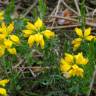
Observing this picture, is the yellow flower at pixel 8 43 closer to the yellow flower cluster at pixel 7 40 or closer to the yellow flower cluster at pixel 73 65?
the yellow flower cluster at pixel 7 40

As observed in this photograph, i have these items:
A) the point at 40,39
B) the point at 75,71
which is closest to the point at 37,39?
the point at 40,39

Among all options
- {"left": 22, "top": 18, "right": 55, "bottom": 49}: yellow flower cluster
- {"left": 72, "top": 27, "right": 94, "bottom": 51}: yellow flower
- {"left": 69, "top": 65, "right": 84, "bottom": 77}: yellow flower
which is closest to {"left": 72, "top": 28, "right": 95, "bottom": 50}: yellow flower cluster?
{"left": 72, "top": 27, "right": 94, "bottom": 51}: yellow flower

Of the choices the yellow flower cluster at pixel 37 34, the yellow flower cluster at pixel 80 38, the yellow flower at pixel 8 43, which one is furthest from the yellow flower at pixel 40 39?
the yellow flower cluster at pixel 80 38

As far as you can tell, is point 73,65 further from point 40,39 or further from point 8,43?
point 8,43

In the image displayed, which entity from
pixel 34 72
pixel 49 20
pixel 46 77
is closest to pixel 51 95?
pixel 46 77

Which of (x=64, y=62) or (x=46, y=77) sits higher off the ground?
(x=64, y=62)

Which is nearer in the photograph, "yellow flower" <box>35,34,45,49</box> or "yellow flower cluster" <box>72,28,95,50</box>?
"yellow flower" <box>35,34,45,49</box>

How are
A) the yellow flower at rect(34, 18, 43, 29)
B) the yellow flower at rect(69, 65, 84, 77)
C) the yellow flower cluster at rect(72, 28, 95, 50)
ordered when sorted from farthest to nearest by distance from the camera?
the yellow flower cluster at rect(72, 28, 95, 50)
the yellow flower at rect(34, 18, 43, 29)
the yellow flower at rect(69, 65, 84, 77)

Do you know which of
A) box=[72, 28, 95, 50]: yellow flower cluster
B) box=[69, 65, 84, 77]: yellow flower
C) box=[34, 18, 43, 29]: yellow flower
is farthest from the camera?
box=[72, 28, 95, 50]: yellow flower cluster

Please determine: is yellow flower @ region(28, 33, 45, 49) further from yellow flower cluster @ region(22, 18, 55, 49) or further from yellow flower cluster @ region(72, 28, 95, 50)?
yellow flower cluster @ region(72, 28, 95, 50)

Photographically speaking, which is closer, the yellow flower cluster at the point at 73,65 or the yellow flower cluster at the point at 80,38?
the yellow flower cluster at the point at 73,65

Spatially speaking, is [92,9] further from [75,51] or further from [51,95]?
[51,95]
